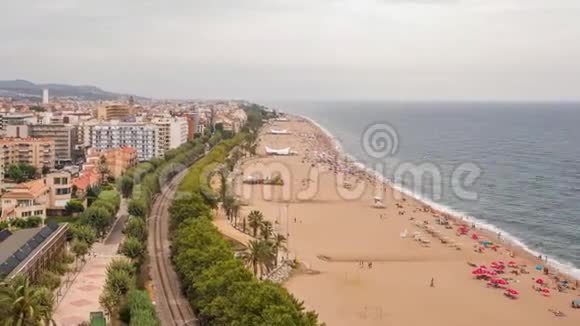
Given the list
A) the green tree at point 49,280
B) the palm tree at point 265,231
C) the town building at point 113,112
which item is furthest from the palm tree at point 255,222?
the town building at point 113,112

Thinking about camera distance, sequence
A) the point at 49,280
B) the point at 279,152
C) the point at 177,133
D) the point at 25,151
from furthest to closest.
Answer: the point at 279,152, the point at 177,133, the point at 25,151, the point at 49,280

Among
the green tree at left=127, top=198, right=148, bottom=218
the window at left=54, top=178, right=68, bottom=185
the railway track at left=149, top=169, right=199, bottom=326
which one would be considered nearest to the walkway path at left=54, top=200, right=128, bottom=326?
the railway track at left=149, top=169, right=199, bottom=326

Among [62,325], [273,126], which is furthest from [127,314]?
[273,126]

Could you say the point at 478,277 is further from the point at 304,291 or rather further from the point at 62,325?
the point at 62,325

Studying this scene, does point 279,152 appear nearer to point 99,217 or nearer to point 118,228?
point 118,228

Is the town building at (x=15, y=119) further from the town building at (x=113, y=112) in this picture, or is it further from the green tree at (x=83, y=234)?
the green tree at (x=83, y=234)

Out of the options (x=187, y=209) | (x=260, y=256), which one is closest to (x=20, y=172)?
(x=187, y=209)

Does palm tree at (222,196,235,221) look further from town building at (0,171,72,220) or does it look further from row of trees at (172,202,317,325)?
row of trees at (172,202,317,325)
